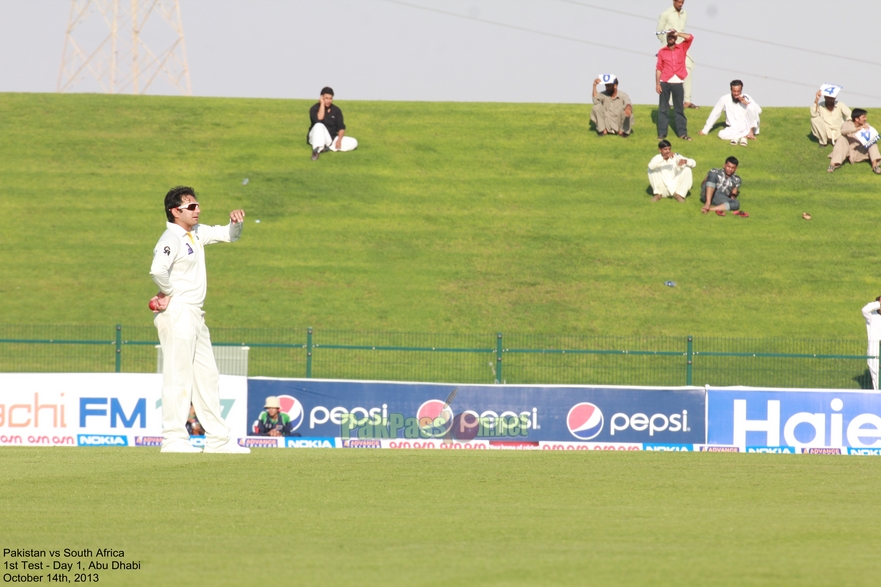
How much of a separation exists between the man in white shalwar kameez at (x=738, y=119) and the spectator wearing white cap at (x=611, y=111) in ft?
7.41

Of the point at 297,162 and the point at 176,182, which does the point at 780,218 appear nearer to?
the point at 297,162

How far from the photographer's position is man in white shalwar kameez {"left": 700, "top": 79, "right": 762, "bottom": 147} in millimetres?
31391

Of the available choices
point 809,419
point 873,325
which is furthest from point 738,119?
point 809,419

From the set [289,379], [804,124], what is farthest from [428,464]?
[804,124]

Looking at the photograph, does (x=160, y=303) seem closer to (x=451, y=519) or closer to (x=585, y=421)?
(x=451, y=519)

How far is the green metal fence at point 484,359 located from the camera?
2089 centimetres

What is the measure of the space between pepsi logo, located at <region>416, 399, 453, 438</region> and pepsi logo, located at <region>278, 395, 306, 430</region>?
1964mm

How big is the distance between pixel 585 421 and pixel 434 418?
2485mm

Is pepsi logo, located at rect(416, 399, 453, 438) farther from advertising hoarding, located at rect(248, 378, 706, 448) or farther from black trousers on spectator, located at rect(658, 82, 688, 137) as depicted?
black trousers on spectator, located at rect(658, 82, 688, 137)

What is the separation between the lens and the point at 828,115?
31031 millimetres

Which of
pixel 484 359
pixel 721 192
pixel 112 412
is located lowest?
pixel 112 412

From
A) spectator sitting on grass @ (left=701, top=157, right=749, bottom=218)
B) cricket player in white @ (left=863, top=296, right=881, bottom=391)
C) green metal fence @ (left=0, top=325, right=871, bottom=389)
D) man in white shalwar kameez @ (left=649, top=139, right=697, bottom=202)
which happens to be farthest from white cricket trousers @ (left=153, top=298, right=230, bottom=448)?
man in white shalwar kameez @ (left=649, top=139, right=697, bottom=202)

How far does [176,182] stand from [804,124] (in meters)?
19.4

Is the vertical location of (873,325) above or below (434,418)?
above
